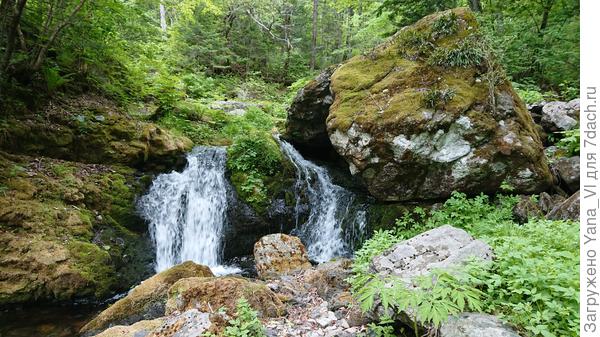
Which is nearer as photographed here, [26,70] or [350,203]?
[26,70]

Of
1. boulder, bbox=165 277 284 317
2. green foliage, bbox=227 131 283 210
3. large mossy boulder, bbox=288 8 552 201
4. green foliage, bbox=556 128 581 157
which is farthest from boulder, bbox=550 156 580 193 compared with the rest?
green foliage, bbox=227 131 283 210

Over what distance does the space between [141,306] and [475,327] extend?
468 cm

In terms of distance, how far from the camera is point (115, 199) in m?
7.62

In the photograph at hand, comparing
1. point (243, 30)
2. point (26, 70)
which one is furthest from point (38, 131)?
point (243, 30)

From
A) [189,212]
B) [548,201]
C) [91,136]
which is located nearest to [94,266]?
[189,212]

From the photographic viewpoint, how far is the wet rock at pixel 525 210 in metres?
5.90

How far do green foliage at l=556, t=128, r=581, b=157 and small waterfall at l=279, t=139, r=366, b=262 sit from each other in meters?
4.38

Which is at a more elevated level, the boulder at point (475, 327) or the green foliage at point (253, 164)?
the green foliage at point (253, 164)

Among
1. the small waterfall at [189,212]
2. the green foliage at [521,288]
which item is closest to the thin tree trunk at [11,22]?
the small waterfall at [189,212]

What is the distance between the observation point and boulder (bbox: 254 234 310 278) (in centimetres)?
711

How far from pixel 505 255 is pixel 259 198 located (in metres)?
6.57

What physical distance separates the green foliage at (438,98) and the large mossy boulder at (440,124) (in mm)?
18

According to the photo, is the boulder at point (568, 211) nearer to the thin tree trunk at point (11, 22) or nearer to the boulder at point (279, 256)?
the boulder at point (279, 256)
